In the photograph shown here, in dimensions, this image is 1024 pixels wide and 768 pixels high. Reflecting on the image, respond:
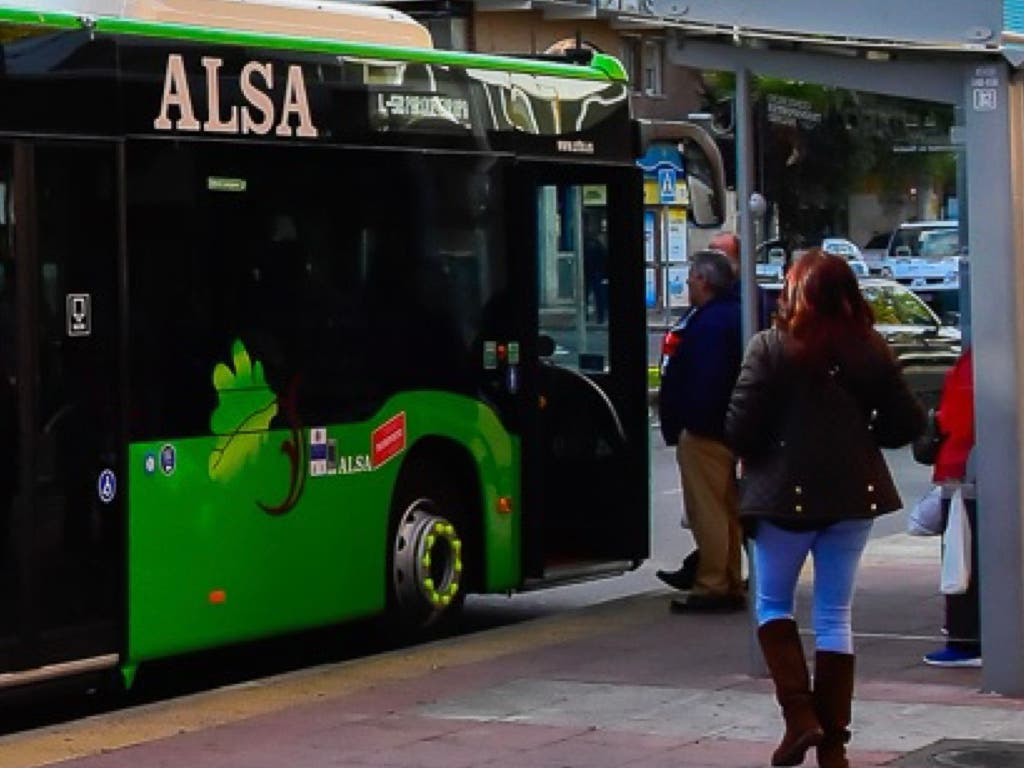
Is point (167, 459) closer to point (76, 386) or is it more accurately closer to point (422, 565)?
point (76, 386)

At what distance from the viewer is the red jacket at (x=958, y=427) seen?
10227 mm

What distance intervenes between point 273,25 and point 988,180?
3.52 metres

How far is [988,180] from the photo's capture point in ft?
31.5

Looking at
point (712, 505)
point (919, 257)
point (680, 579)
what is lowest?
point (680, 579)

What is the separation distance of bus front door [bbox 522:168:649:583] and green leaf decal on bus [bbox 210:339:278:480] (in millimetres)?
2355

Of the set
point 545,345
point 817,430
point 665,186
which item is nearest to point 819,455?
point 817,430

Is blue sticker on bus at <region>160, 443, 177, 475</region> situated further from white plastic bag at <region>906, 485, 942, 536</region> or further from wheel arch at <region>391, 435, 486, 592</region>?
white plastic bag at <region>906, 485, 942, 536</region>

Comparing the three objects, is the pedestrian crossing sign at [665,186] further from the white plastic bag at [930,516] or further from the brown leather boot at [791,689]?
the brown leather boot at [791,689]

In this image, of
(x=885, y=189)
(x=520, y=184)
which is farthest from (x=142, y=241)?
(x=885, y=189)

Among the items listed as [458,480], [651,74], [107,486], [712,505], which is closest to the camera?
[107,486]

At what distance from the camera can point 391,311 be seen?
11.7m

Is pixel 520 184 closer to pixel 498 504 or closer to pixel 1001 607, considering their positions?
pixel 498 504

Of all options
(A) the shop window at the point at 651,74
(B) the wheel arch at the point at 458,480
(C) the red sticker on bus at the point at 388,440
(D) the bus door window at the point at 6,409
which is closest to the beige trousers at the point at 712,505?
(B) the wheel arch at the point at 458,480

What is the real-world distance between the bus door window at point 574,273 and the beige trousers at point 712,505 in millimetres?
835
